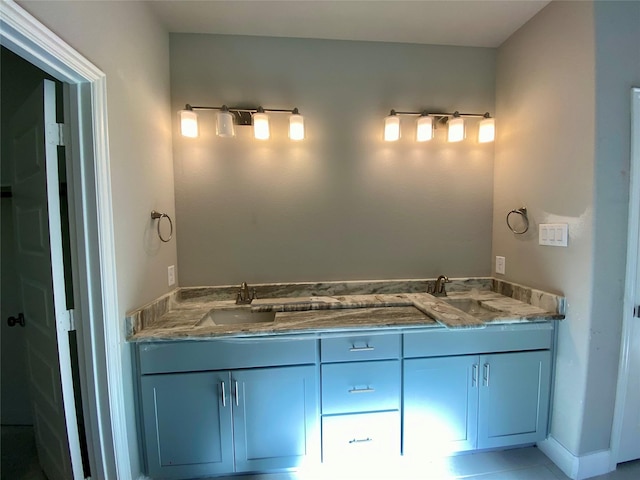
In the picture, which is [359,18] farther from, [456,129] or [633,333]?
[633,333]

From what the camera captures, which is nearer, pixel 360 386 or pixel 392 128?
pixel 360 386

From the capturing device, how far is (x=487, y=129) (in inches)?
68.1

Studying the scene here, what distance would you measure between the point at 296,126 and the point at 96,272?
4.30ft

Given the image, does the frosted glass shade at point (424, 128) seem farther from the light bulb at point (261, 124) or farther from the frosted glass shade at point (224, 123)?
the frosted glass shade at point (224, 123)

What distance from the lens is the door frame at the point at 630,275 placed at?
1.25 metres

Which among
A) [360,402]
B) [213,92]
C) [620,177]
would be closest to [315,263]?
[360,402]

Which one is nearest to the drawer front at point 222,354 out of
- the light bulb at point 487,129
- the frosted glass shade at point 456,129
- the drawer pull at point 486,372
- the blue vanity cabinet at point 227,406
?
the blue vanity cabinet at point 227,406

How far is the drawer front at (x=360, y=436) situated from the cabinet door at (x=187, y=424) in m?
0.52

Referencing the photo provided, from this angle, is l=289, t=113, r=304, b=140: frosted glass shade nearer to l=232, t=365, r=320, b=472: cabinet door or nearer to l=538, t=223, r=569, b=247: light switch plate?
l=232, t=365, r=320, b=472: cabinet door

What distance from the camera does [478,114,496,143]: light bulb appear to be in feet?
5.67

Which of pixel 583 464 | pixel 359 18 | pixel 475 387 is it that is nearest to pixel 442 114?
pixel 359 18

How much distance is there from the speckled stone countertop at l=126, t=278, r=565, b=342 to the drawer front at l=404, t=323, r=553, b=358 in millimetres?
69

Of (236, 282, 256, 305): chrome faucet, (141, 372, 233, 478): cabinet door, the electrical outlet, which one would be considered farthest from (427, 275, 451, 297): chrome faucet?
the electrical outlet

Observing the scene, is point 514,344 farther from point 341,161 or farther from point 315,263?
point 341,161
